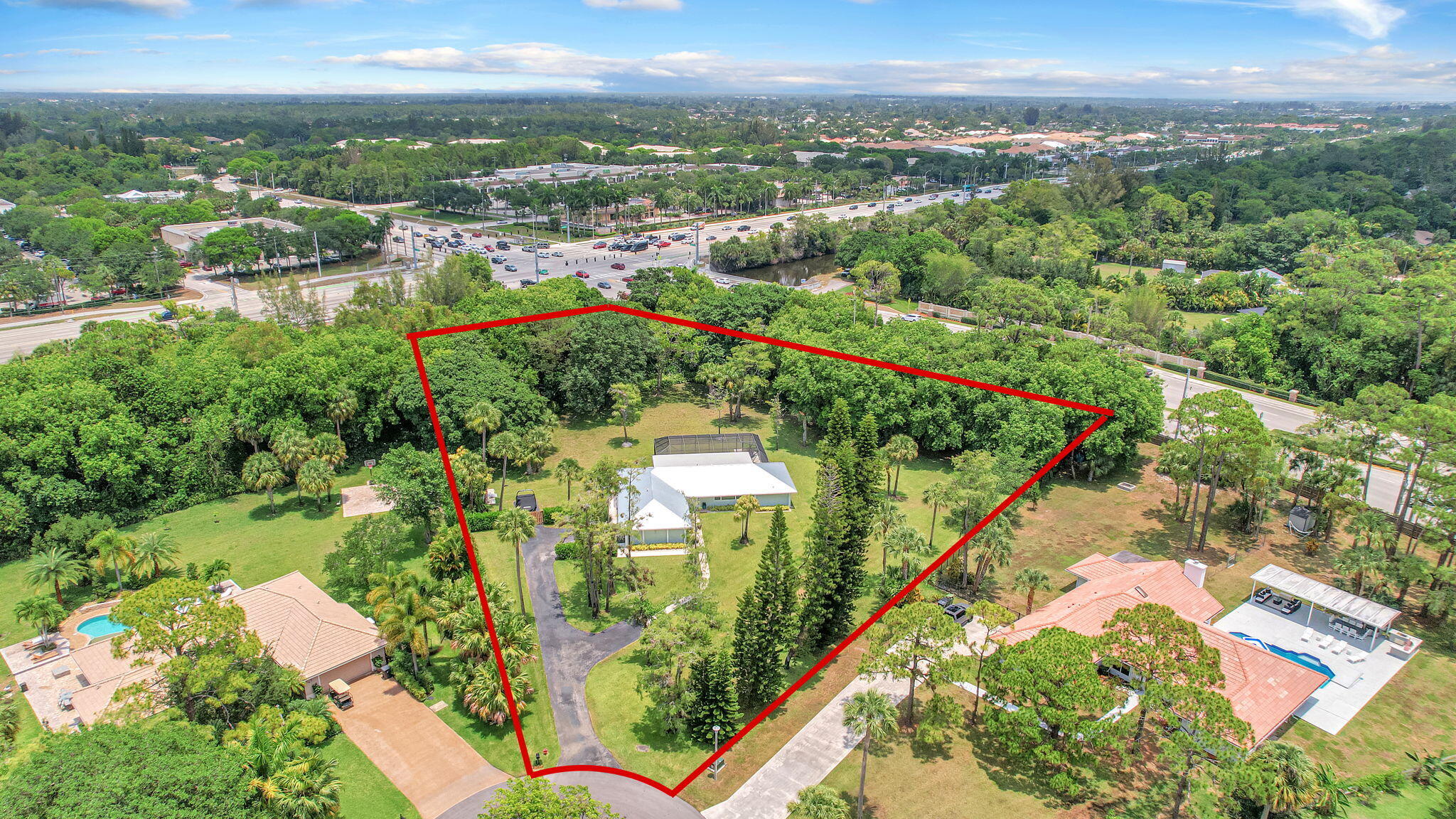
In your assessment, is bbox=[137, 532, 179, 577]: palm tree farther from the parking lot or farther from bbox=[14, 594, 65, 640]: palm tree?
the parking lot

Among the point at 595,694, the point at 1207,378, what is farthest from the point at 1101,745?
the point at 1207,378

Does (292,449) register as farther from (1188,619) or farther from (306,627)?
(1188,619)

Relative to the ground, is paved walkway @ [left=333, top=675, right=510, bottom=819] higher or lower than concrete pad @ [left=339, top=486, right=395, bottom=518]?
lower

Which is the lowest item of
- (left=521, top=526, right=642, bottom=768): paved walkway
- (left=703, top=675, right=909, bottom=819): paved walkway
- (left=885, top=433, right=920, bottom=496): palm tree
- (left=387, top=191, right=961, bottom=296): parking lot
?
(left=703, top=675, right=909, bottom=819): paved walkway

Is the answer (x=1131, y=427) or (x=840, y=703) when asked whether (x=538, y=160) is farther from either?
(x=840, y=703)

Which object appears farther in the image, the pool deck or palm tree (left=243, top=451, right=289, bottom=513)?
palm tree (left=243, top=451, right=289, bottom=513)

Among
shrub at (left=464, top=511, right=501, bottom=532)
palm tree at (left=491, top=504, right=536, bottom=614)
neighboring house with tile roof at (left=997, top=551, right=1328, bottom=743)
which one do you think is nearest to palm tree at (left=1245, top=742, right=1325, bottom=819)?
neighboring house with tile roof at (left=997, top=551, right=1328, bottom=743)

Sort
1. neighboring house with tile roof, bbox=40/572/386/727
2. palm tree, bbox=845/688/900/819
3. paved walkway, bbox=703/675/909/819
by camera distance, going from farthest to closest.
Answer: neighboring house with tile roof, bbox=40/572/386/727, paved walkway, bbox=703/675/909/819, palm tree, bbox=845/688/900/819
